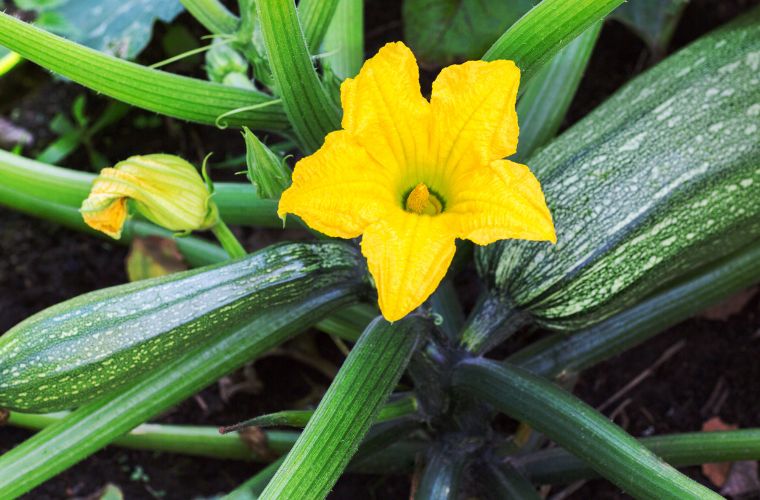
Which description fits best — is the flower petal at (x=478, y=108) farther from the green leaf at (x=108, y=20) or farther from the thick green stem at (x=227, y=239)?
the green leaf at (x=108, y=20)

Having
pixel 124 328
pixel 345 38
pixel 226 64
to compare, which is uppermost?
pixel 345 38

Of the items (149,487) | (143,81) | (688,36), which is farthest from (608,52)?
(149,487)

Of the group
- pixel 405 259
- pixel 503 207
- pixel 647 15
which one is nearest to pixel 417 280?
pixel 405 259

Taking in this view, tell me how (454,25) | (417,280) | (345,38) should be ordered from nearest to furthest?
(417,280) → (345,38) → (454,25)

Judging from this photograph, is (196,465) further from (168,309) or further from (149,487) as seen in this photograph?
(168,309)

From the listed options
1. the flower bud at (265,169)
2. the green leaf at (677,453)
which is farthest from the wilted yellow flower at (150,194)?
the green leaf at (677,453)

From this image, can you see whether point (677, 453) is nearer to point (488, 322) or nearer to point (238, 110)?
point (488, 322)
